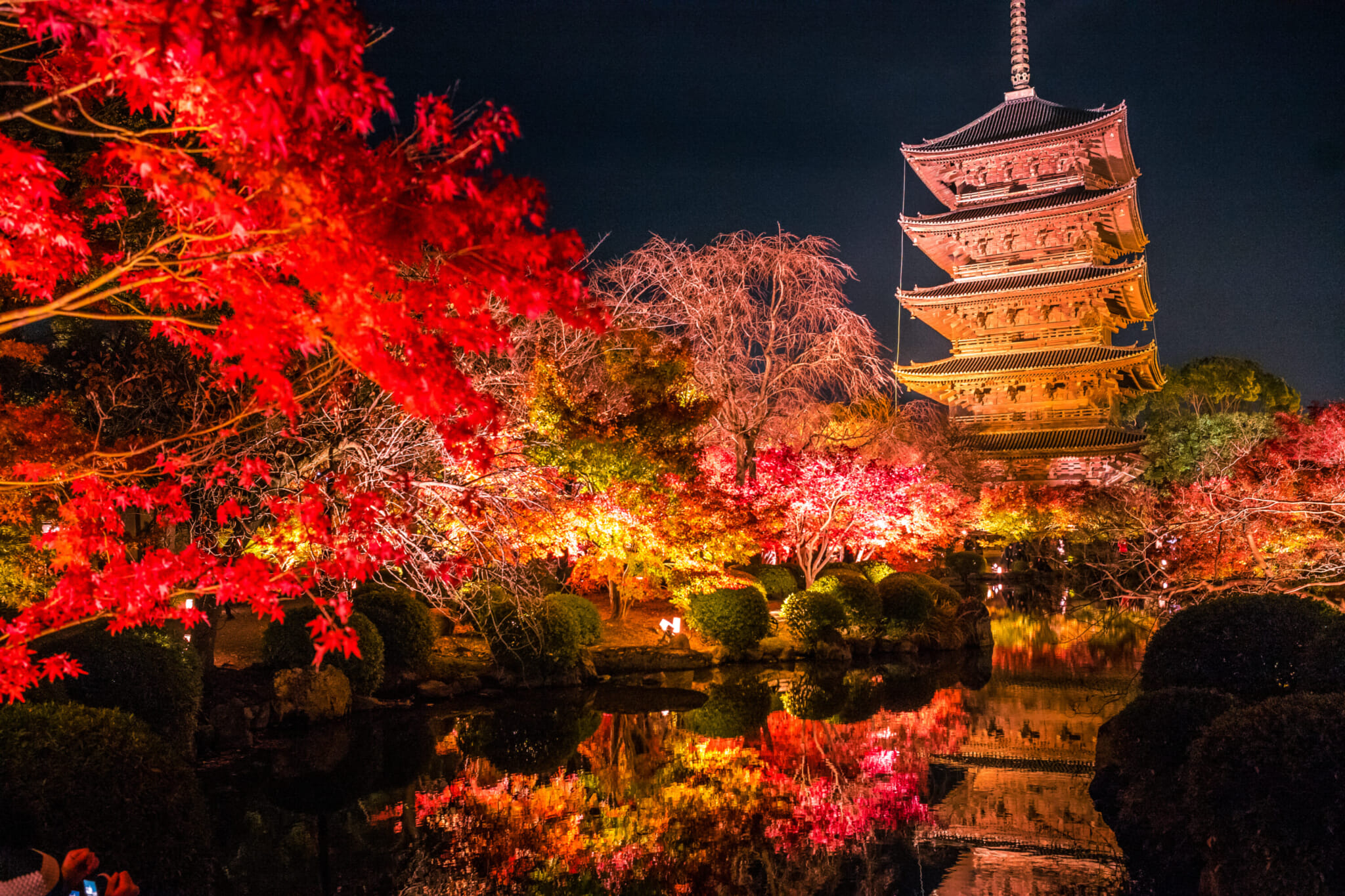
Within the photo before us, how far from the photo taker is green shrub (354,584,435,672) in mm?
12781

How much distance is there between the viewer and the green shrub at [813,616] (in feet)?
55.3

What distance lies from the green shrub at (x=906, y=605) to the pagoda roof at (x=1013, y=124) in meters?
24.9

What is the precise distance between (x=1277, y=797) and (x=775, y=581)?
47.0 ft

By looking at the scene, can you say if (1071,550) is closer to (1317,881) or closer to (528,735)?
(528,735)

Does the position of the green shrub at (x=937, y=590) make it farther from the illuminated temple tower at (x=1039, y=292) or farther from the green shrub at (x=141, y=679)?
the illuminated temple tower at (x=1039, y=292)

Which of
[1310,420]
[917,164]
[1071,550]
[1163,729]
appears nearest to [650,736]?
[1163,729]

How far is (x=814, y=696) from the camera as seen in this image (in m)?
13.1

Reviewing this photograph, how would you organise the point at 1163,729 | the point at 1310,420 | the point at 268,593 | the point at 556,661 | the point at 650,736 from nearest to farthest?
the point at 268,593, the point at 1163,729, the point at 650,736, the point at 556,661, the point at 1310,420

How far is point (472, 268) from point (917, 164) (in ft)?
124

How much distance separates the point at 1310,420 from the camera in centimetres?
2434

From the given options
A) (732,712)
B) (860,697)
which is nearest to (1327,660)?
(732,712)

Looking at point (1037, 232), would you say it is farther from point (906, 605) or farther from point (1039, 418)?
point (906, 605)

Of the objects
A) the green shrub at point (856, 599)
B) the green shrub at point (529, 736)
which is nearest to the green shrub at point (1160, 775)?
the green shrub at point (529, 736)

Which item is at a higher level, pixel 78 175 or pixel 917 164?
pixel 917 164
